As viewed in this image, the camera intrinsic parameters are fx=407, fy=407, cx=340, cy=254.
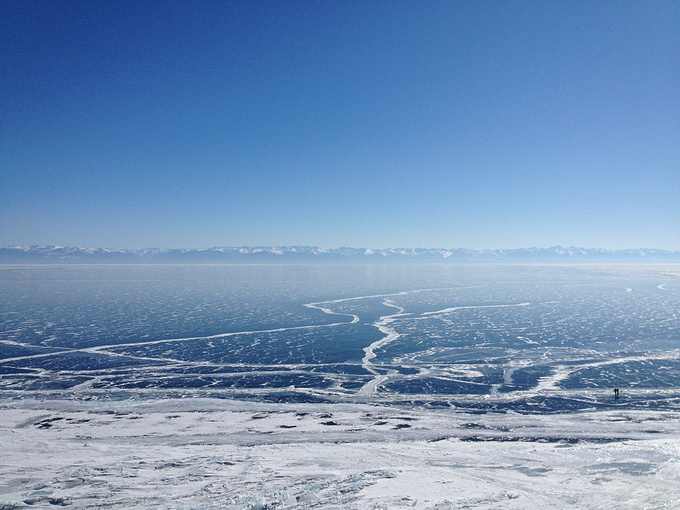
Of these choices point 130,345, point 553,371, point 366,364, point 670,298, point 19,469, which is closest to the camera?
point 19,469

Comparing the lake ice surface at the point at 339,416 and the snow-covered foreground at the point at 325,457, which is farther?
the lake ice surface at the point at 339,416

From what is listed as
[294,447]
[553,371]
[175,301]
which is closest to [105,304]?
[175,301]

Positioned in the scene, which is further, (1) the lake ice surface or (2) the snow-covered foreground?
(1) the lake ice surface

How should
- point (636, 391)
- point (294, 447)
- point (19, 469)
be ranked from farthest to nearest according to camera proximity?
point (636, 391) < point (294, 447) < point (19, 469)

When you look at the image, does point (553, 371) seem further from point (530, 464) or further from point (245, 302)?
point (245, 302)
